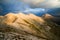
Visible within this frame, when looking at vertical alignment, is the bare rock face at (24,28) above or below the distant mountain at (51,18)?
below

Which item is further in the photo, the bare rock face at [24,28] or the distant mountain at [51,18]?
the distant mountain at [51,18]

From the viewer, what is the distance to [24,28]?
413 cm

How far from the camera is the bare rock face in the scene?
407 cm

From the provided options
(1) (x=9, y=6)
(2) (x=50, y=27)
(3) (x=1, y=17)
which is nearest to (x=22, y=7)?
(1) (x=9, y=6)

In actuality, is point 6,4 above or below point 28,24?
above

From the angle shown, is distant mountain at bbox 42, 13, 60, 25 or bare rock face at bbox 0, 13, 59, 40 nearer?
bare rock face at bbox 0, 13, 59, 40

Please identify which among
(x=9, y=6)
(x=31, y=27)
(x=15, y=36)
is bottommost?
(x=15, y=36)

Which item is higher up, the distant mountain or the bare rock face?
the distant mountain

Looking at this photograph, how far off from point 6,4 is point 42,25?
3.63 ft

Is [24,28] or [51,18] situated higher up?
[51,18]

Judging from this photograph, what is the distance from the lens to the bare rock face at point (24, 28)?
4.07 m

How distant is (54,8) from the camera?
13.9 ft

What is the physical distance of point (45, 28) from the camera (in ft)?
13.6

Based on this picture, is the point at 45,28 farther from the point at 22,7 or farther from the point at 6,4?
the point at 6,4
